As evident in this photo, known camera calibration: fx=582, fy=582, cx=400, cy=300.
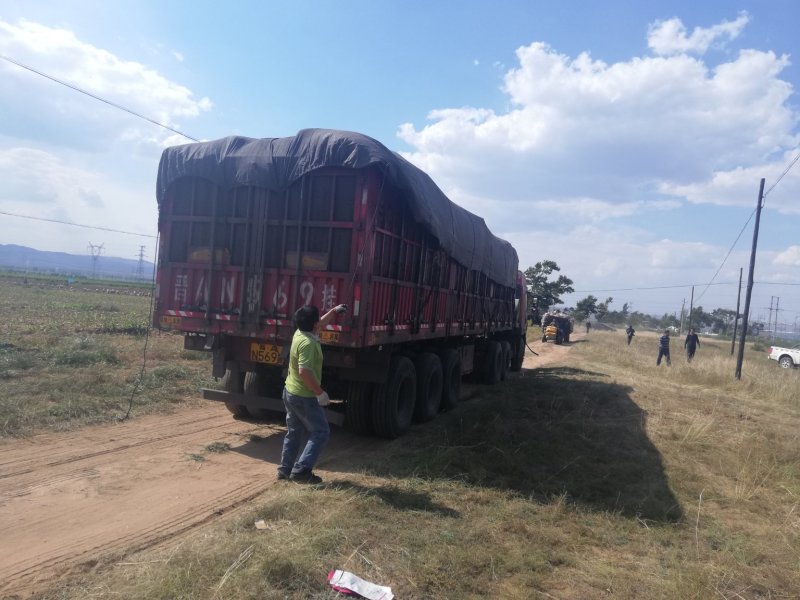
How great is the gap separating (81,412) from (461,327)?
6228 mm

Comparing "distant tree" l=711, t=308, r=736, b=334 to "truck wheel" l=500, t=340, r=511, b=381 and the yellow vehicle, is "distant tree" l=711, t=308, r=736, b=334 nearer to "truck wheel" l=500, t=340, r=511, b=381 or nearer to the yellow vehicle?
the yellow vehicle

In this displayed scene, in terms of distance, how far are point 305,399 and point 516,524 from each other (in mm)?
2212

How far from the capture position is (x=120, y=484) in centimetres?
537

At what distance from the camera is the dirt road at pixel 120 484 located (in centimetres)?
398

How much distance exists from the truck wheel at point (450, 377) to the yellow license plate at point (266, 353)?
369 cm

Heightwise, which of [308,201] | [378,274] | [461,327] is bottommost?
[461,327]

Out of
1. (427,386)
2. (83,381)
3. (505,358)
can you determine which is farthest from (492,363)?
(83,381)

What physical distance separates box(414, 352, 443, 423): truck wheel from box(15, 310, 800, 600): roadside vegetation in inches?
16.5

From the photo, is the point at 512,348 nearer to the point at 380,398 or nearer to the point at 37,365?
the point at 380,398

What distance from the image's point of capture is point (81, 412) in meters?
7.71

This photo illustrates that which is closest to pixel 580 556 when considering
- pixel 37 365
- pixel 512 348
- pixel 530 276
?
pixel 37 365

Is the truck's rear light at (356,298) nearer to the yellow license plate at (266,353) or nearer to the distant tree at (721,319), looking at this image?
the yellow license plate at (266,353)

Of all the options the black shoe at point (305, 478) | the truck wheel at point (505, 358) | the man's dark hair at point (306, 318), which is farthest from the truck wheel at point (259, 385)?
the truck wheel at point (505, 358)

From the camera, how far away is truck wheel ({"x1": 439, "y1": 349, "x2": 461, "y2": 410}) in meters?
9.95
